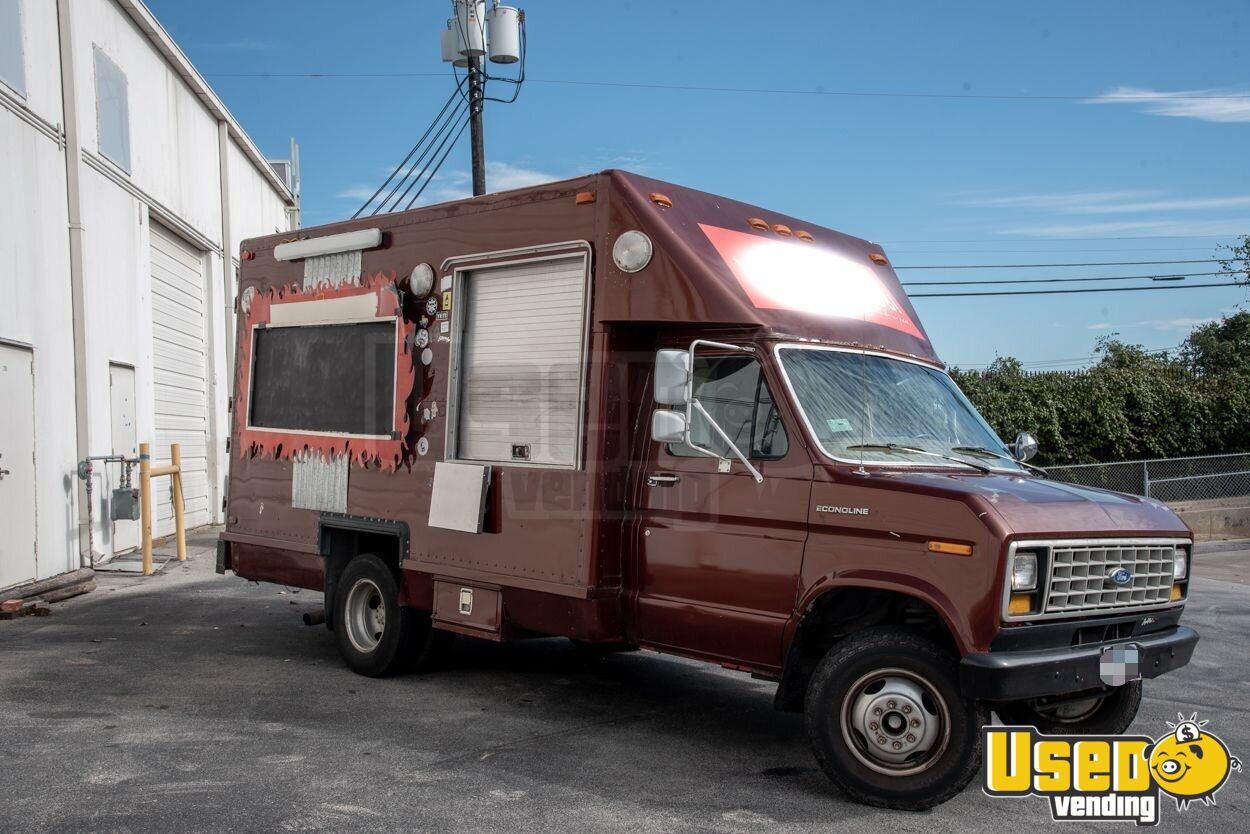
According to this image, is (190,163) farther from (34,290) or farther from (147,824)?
(147,824)

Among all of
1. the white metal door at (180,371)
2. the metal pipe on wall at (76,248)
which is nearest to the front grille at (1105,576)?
the metal pipe on wall at (76,248)

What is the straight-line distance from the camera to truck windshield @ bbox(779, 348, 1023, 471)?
5.89m

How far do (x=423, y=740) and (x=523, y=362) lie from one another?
7.49 feet

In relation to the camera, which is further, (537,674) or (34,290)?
(34,290)

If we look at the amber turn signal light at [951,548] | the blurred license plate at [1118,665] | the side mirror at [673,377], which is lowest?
the blurred license plate at [1118,665]

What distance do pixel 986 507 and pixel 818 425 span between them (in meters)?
Result: 1.05

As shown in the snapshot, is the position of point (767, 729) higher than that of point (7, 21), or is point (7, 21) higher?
point (7, 21)

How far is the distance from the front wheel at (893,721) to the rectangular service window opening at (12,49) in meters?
9.91

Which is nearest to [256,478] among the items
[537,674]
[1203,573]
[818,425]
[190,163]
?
[537,674]

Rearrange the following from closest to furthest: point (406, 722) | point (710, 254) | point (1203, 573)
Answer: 1. point (710, 254)
2. point (406, 722)
3. point (1203, 573)

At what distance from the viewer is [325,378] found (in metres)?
8.40

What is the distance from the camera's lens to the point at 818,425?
5.86 metres

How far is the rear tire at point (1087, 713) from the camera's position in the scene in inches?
233

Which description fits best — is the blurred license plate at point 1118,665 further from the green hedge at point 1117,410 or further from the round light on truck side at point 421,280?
the green hedge at point 1117,410
